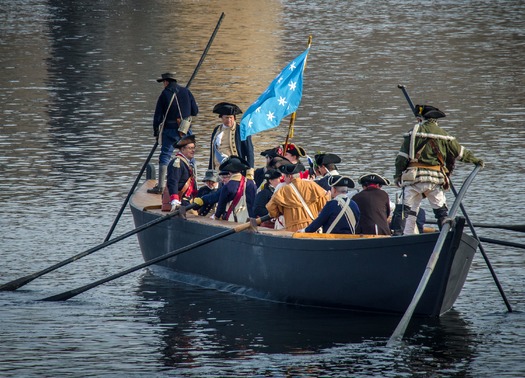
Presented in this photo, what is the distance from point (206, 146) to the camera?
30.8m

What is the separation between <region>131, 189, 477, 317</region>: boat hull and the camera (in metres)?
16.2

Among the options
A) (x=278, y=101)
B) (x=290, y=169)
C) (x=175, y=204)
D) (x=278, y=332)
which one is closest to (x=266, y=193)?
(x=290, y=169)

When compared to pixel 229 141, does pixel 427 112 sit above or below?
above

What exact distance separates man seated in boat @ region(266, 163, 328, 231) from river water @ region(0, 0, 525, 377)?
121cm

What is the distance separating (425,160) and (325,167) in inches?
77.0

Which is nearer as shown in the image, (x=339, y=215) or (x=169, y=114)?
(x=339, y=215)

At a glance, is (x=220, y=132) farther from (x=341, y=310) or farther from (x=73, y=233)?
(x=341, y=310)

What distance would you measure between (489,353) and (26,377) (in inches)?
213

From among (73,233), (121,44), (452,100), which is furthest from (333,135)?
(121,44)

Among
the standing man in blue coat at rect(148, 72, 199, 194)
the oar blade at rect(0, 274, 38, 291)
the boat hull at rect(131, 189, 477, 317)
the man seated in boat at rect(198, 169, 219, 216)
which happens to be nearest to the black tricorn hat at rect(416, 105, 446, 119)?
the boat hull at rect(131, 189, 477, 317)

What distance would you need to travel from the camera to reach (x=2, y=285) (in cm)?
1919

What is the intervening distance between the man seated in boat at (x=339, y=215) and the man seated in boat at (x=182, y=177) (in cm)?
304

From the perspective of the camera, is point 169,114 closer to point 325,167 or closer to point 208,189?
point 208,189

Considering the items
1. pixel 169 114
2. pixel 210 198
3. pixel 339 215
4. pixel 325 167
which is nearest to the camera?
pixel 339 215
